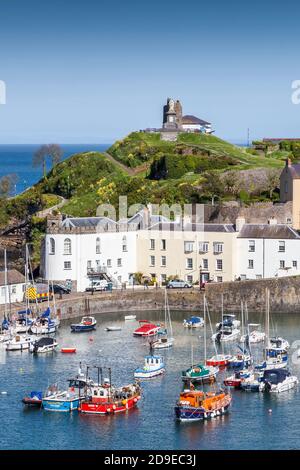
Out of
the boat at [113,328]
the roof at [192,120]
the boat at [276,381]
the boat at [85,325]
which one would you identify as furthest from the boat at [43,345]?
the roof at [192,120]

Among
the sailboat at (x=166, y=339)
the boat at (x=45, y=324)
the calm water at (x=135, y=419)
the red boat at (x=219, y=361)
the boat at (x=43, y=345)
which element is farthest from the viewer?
the boat at (x=45, y=324)

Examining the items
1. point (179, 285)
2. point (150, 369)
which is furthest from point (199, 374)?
point (179, 285)

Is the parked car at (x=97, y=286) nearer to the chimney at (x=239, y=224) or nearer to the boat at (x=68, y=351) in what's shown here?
the chimney at (x=239, y=224)

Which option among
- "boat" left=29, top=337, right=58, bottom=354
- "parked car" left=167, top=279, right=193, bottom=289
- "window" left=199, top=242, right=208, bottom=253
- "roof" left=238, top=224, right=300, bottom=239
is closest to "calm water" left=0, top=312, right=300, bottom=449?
"boat" left=29, top=337, right=58, bottom=354

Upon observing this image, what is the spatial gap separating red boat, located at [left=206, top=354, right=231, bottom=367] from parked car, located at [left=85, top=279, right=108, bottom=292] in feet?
51.5

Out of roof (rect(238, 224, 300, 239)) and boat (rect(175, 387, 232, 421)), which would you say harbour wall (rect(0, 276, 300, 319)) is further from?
boat (rect(175, 387, 232, 421))

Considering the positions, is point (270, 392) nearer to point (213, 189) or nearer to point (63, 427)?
point (63, 427)

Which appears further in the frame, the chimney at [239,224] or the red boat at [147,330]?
the chimney at [239,224]

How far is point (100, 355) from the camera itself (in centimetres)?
5059

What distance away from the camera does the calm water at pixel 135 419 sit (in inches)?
1527

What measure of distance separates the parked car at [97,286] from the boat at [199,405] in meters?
21.9

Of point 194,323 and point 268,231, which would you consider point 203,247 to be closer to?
point 268,231

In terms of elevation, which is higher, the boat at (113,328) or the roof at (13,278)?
the roof at (13,278)

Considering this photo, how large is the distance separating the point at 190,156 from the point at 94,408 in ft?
152
